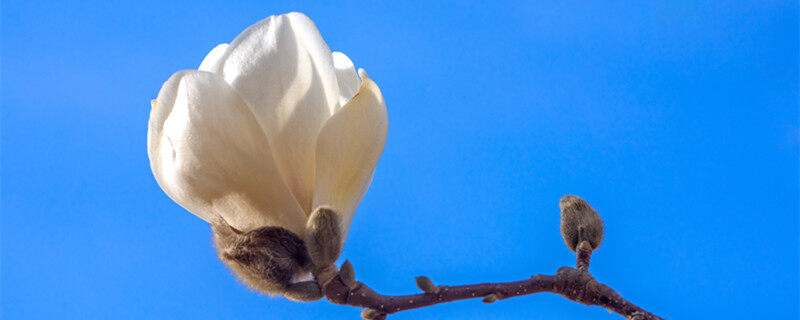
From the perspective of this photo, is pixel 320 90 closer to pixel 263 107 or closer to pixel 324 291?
pixel 263 107

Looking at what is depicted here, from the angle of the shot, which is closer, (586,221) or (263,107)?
(263,107)

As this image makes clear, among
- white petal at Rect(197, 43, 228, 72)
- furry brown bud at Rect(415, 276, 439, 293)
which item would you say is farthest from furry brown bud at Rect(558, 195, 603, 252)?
white petal at Rect(197, 43, 228, 72)

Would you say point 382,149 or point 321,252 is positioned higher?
point 382,149

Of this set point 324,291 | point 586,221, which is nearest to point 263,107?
point 324,291

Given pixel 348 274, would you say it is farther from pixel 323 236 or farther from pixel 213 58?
pixel 213 58

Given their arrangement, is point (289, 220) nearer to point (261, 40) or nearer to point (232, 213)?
point (232, 213)
